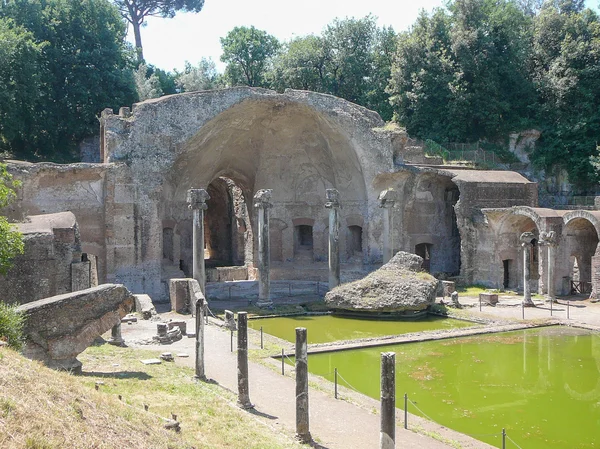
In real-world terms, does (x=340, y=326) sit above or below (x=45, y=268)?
below

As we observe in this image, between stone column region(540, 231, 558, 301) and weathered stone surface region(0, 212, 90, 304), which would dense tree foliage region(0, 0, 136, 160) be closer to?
weathered stone surface region(0, 212, 90, 304)

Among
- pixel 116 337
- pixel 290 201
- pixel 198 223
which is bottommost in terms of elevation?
pixel 116 337

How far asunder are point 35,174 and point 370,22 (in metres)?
31.9

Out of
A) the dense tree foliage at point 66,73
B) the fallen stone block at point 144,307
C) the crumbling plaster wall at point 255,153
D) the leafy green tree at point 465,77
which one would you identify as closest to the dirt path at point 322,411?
the fallen stone block at point 144,307

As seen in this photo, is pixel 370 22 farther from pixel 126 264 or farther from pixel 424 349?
pixel 424 349

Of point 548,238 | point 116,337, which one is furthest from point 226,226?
point 116,337

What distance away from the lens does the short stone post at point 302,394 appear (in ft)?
35.2

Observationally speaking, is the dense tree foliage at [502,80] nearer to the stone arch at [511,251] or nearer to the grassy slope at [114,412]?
the stone arch at [511,251]

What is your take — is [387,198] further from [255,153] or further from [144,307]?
[144,307]

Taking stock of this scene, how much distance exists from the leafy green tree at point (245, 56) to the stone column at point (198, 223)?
28.5m

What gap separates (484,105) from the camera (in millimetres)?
41562

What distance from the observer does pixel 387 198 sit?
28016 millimetres

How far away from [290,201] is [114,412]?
84.4ft

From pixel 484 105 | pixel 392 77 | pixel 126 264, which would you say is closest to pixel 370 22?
pixel 392 77
